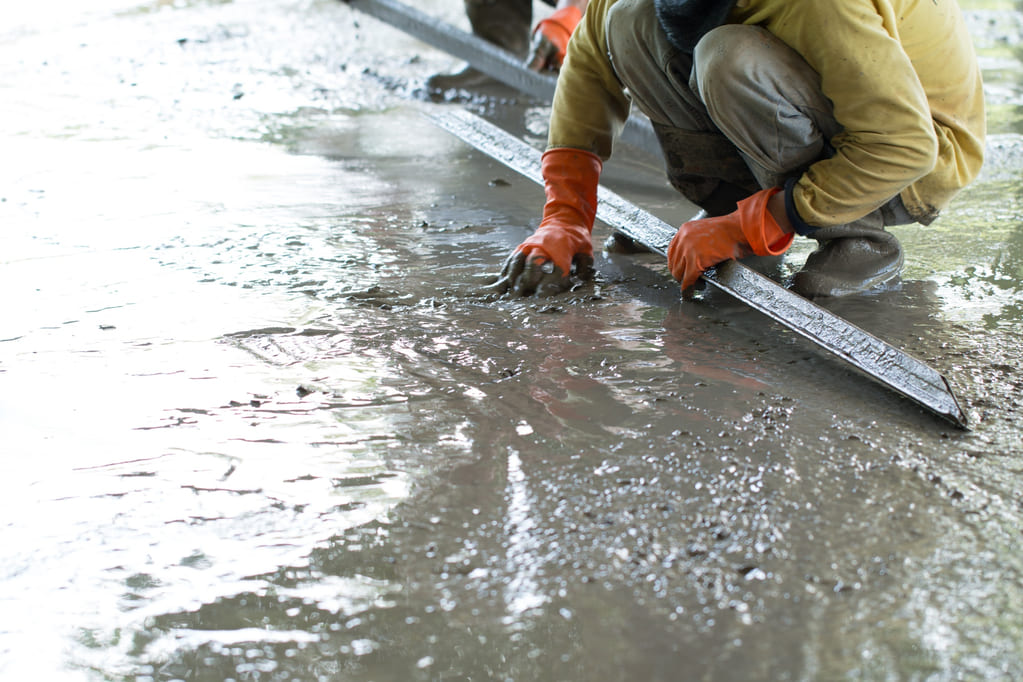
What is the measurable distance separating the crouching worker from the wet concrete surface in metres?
0.14

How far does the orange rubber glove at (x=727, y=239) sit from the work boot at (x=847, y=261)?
0.13 m

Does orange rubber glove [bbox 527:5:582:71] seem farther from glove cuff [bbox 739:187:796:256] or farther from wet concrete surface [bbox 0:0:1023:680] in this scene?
glove cuff [bbox 739:187:796:256]

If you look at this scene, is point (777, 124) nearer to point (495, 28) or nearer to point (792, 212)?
point (792, 212)

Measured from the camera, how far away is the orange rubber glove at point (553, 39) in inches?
131

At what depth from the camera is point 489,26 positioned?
434 cm

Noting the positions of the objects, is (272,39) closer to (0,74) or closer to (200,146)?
(0,74)

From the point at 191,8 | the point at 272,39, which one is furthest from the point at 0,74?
the point at 191,8

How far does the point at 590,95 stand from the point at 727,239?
512 mm

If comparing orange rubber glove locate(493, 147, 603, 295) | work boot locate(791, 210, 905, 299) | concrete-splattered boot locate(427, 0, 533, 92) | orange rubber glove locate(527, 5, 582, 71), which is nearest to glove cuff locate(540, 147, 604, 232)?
orange rubber glove locate(493, 147, 603, 295)

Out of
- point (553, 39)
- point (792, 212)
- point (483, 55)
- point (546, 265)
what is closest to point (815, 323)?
point (792, 212)

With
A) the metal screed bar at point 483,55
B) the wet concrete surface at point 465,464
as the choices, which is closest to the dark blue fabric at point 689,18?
the wet concrete surface at point 465,464

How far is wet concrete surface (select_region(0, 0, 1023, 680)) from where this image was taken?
103 cm

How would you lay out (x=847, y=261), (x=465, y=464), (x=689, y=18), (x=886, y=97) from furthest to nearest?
(x=847, y=261), (x=689, y=18), (x=886, y=97), (x=465, y=464)

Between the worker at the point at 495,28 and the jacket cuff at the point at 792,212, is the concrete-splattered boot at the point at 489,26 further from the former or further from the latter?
the jacket cuff at the point at 792,212
